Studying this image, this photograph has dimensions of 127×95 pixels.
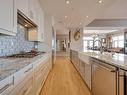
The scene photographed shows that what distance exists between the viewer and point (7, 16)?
184cm

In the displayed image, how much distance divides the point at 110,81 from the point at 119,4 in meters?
4.07

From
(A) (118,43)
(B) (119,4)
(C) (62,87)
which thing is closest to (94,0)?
(B) (119,4)

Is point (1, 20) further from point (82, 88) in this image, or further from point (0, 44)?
point (82, 88)

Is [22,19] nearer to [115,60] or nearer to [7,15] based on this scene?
[7,15]

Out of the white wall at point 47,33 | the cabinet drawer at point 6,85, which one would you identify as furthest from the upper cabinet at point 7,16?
the white wall at point 47,33

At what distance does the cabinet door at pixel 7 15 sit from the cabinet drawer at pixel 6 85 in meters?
0.74

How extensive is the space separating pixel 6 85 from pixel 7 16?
1.02 m

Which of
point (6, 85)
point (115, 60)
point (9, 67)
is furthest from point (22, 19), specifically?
point (6, 85)

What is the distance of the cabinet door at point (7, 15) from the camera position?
169cm

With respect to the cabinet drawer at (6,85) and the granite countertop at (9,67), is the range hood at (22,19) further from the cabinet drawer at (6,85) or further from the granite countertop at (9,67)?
the cabinet drawer at (6,85)

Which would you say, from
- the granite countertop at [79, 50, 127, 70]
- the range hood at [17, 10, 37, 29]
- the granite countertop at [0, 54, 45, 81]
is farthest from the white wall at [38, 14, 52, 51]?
the granite countertop at [0, 54, 45, 81]

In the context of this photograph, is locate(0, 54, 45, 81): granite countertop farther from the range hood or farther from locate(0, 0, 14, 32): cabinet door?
the range hood

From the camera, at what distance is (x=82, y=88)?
3.70m

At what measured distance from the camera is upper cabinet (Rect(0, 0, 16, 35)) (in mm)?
1690
